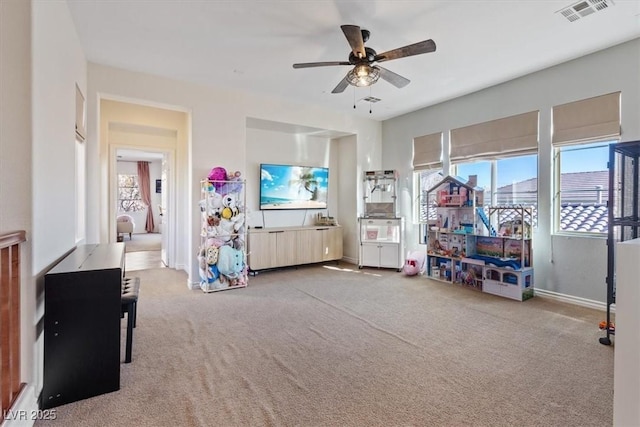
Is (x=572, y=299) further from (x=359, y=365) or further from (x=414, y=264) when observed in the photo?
(x=359, y=365)

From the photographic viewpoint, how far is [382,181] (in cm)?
638

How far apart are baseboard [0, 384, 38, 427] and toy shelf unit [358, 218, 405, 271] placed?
4.86 metres

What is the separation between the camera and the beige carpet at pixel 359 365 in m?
1.90

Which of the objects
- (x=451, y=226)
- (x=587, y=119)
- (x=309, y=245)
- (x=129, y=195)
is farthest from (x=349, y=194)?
(x=129, y=195)

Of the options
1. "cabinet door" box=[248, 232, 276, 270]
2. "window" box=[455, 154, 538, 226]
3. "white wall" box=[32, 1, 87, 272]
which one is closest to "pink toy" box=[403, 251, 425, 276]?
"window" box=[455, 154, 538, 226]

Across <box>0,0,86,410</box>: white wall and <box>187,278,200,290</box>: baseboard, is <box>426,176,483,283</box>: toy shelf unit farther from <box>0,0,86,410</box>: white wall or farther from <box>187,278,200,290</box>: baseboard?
<box>0,0,86,410</box>: white wall

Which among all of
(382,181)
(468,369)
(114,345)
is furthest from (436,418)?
(382,181)

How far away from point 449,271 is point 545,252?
4.33ft

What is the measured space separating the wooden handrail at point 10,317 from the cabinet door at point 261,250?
3.65 meters

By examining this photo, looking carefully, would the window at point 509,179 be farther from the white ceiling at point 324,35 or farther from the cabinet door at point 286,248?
the cabinet door at point 286,248

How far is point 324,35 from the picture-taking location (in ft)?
11.0

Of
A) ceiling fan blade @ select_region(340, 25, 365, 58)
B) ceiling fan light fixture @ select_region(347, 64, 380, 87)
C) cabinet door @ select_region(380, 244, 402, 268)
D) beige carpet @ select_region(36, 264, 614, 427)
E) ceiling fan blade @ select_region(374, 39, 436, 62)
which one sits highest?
ceiling fan blade @ select_region(340, 25, 365, 58)

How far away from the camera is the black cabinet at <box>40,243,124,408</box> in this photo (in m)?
1.99

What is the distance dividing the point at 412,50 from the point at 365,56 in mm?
463
